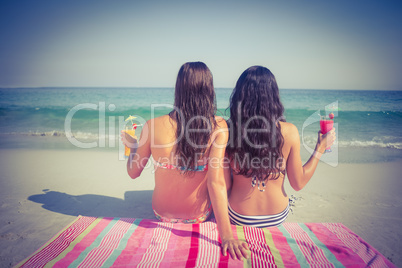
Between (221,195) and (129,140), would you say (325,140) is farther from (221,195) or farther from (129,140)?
(129,140)

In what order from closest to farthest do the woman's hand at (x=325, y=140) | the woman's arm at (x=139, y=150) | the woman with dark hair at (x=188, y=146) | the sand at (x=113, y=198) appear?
the woman with dark hair at (x=188, y=146), the woman's arm at (x=139, y=150), the woman's hand at (x=325, y=140), the sand at (x=113, y=198)

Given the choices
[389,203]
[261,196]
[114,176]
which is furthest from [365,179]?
[114,176]

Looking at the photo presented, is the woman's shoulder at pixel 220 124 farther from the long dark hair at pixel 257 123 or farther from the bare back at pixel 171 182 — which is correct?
the long dark hair at pixel 257 123

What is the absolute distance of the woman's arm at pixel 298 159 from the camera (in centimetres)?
208

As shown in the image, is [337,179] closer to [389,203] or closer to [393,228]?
[389,203]

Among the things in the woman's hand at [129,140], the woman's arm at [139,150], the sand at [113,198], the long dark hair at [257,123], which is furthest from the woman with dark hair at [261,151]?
the sand at [113,198]

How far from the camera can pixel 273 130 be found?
2010 mm

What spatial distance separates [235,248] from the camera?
162 cm

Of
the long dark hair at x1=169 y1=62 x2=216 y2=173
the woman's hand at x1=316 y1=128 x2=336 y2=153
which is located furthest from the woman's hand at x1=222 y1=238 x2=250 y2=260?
the woman's hand at x1=316 y1=128 x2=336 y2=153

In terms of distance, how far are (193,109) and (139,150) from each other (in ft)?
2.15

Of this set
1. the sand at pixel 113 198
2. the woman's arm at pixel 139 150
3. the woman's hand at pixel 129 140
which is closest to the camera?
the woman's arm at pixel 139 150

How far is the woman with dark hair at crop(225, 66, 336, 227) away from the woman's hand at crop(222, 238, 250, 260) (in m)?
0.66

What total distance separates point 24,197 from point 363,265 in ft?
14.3

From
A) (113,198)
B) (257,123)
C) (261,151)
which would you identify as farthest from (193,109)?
(113,198)
